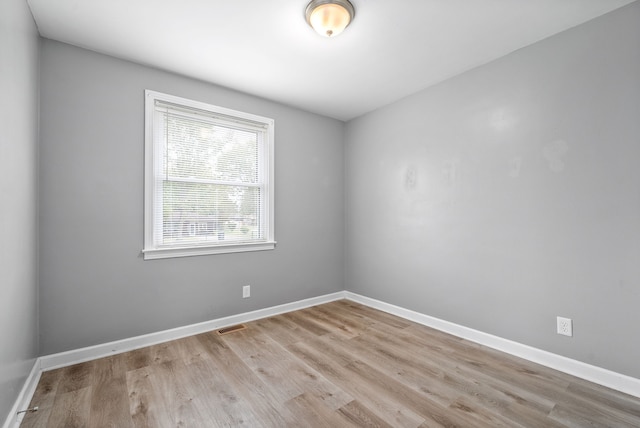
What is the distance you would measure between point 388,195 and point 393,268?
0.91 m

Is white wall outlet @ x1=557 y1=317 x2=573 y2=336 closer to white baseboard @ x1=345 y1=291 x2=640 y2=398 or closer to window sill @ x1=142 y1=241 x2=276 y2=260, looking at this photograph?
white baseboard @ x1=345 y1=291 x2=640 y2=398

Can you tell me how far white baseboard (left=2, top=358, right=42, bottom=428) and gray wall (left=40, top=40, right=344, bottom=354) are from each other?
0.17 m

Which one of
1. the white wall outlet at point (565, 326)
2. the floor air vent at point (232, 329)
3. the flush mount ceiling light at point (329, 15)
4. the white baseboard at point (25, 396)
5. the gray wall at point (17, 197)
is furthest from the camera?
the floor air vent at point (232, 329)

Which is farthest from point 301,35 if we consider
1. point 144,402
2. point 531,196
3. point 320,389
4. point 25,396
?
point 25,396

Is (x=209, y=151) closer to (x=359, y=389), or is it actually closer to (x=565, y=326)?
(x=359, y=389)

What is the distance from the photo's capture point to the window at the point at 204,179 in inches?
106

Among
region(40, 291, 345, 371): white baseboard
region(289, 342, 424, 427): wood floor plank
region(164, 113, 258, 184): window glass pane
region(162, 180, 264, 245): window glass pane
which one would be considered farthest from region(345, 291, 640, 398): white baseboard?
region(164, 113, 258, 184): window glass pane

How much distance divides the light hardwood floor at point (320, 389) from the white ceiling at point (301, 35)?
2616 millimetres

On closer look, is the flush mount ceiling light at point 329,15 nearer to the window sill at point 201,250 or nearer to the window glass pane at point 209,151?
the window glass pane at point 209,151

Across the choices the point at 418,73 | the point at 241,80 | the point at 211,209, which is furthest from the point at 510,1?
the point at 211,209

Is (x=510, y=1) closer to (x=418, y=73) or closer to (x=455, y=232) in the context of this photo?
(x=418, y=73)

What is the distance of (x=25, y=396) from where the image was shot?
1.79 meters

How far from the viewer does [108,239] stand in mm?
2438

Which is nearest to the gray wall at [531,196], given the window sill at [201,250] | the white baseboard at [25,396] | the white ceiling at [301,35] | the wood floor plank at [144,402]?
the white ceiling at [301,35]
